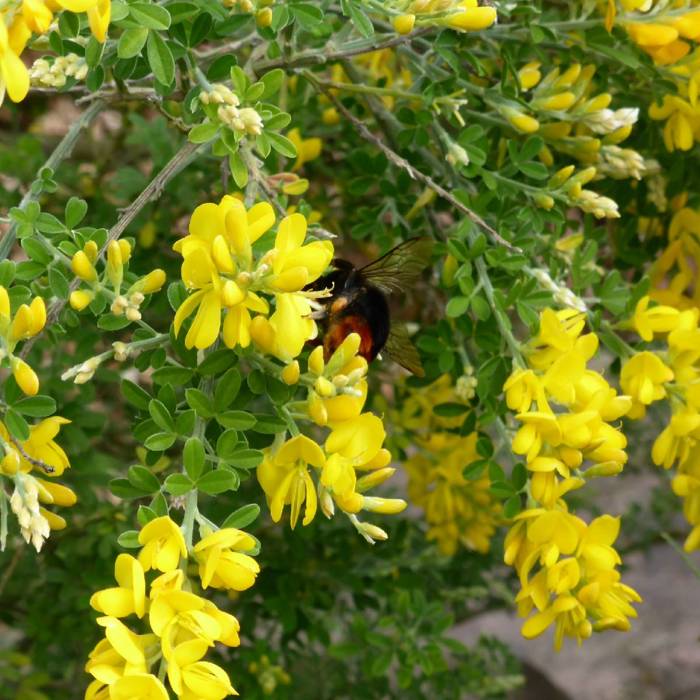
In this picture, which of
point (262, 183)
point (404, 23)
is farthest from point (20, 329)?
point (404, 23)

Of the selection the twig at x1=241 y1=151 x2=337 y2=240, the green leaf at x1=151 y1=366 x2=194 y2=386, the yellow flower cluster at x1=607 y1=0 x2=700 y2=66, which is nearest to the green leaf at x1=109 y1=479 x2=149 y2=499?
the green leaf at x1=151 y1=366 x2=194 y2=386

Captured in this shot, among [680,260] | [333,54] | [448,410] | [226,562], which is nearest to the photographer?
[226,562]

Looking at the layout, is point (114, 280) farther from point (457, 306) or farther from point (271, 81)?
point (457, 306)

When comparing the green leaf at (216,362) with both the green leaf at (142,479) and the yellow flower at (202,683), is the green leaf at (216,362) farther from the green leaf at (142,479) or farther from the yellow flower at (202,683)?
the yellow flower at (202,683)

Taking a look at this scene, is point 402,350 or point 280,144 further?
point 402,350

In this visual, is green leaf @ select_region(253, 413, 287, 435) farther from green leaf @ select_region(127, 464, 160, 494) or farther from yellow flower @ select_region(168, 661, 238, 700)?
yellow flower @ select_region(168, 661, 238, 700)

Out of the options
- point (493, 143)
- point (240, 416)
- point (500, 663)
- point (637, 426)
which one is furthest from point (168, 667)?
point (637, 426)
